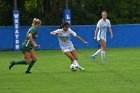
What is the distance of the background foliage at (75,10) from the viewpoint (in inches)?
1585

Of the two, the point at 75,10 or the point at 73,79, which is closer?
the point at 73,79

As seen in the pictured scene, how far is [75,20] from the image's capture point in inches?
1644

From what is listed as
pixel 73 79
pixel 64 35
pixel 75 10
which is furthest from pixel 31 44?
pixel 75 10

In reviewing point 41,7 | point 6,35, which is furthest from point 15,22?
point 41,7

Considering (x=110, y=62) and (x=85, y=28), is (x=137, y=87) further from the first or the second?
(x=85, y=28)

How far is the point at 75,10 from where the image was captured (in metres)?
42.6

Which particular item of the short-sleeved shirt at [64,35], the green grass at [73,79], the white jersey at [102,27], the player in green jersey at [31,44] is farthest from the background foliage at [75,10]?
the player in green jersey at [31,44]

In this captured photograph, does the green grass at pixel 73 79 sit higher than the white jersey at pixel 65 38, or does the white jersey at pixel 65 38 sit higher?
the white jersey at pixel 65 38

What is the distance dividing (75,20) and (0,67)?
70.1ft

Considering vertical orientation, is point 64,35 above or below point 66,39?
above

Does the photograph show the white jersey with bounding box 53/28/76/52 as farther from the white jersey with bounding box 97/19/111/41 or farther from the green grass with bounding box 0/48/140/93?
the white jersey with bounding box 97/19/111/41

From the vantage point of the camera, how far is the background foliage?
40.2 meters

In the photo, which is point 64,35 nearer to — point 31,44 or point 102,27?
point 31,44

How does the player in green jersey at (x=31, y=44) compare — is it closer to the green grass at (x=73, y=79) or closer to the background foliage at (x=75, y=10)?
the green grass at (x=73, y=79)
